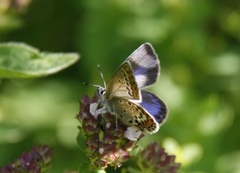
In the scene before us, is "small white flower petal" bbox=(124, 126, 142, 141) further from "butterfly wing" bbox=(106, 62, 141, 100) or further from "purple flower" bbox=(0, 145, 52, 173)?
"purple flower" bbox=(0, 145, 52, 173)

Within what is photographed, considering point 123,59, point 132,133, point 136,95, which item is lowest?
point 123,59

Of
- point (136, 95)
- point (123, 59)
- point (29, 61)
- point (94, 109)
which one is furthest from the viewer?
point (123, 59)

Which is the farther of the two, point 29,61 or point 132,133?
point 29,61

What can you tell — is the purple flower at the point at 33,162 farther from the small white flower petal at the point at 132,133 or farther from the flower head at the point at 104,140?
the small white flower petal at the point at 132,133

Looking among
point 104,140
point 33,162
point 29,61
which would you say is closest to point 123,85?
point 104,140

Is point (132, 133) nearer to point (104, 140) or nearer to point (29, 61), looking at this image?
point (104, 140)

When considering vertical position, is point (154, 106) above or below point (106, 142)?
above

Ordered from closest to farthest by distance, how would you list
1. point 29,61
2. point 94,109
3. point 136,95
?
1. point 136,95
2. point 94,109
3. point 29,61

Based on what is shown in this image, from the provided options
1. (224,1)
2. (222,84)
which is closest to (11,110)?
(222,84)
